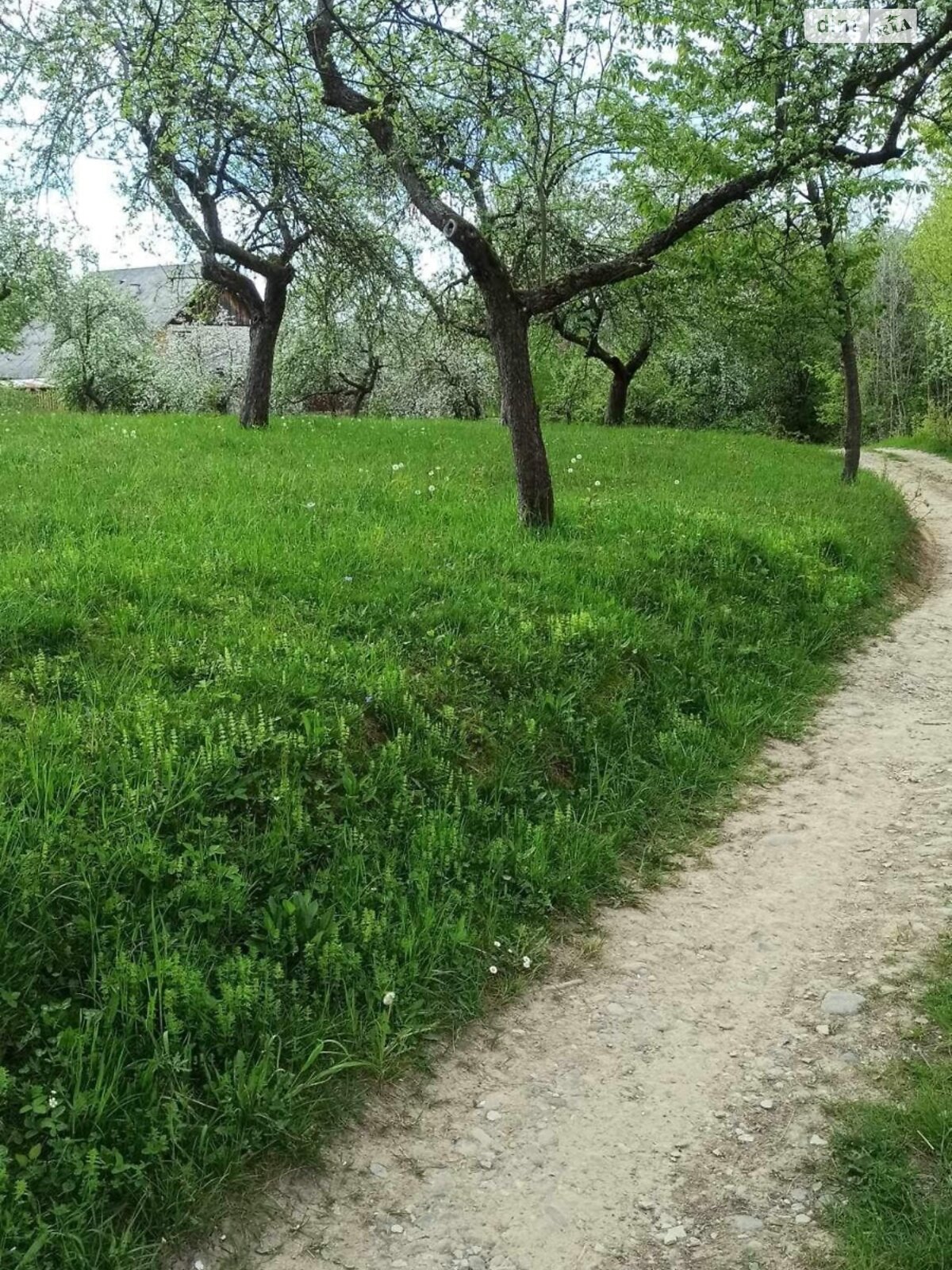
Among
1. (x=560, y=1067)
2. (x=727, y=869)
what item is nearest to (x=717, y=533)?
(x=727, y=869)

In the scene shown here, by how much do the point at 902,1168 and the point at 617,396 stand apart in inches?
1113

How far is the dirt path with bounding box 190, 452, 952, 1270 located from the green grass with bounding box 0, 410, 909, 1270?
28 cm

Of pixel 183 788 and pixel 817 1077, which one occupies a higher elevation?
pixel 183 788

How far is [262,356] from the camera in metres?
17.4

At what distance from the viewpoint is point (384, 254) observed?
13.3 meters

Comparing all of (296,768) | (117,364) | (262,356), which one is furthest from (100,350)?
(296,768)

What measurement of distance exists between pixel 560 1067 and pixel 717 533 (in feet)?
23.5

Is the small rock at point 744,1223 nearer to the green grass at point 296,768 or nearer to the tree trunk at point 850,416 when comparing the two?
the green grass at point 296,768

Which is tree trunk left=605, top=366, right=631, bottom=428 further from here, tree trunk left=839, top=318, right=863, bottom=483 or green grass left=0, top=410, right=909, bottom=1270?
green grass left=0, top=410, right=909, bottom=1270

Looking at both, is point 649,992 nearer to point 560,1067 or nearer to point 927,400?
point 560,1067

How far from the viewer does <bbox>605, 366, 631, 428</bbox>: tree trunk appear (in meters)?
28.9

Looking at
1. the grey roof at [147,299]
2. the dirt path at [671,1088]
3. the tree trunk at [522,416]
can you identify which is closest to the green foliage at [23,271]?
the grey roof at [147,299]

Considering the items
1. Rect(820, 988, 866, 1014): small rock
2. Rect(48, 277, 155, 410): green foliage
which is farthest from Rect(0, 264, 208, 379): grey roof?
Rect(820, 988, 866, 1014): small rock

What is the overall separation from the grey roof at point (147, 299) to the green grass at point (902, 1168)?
17157 mm
